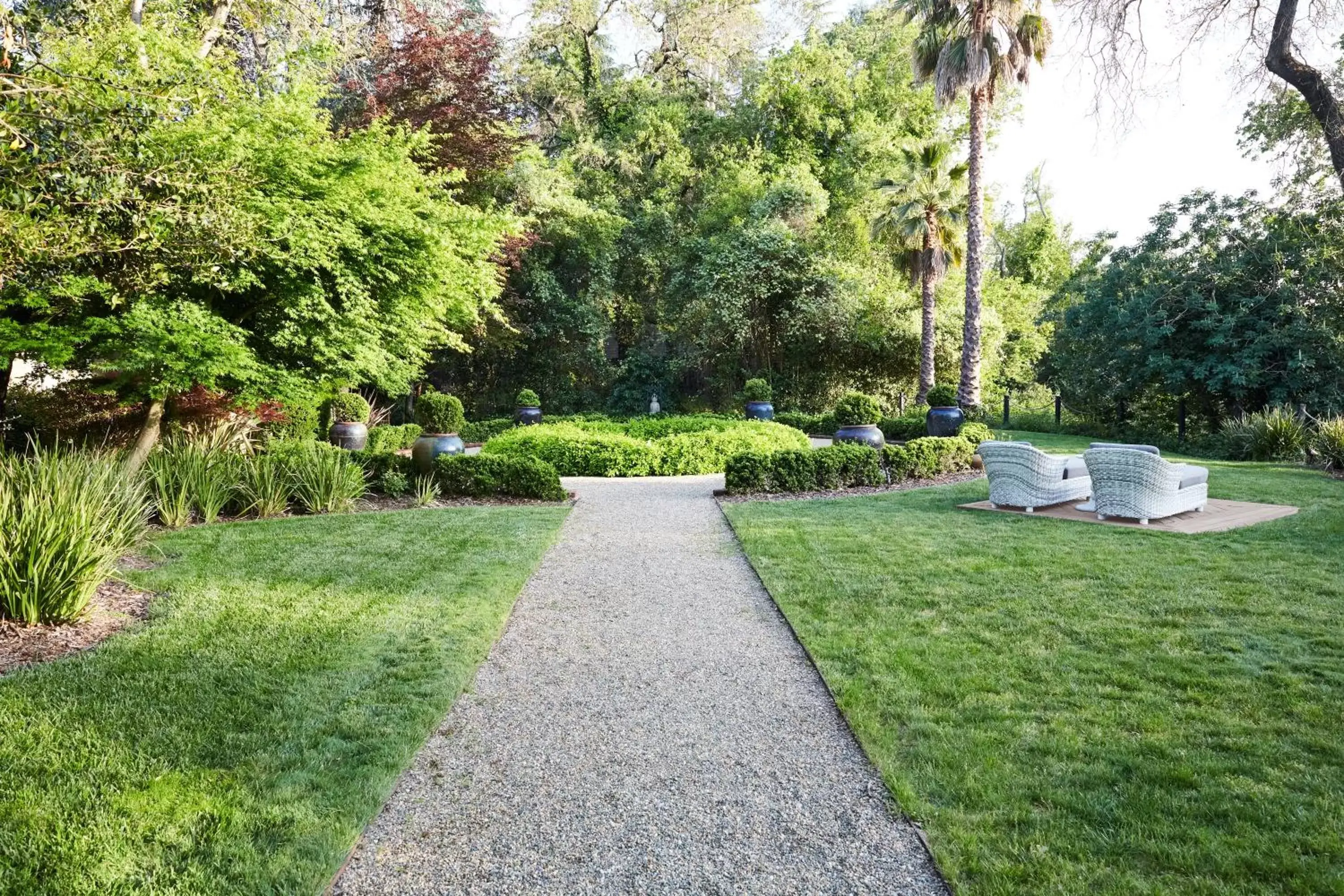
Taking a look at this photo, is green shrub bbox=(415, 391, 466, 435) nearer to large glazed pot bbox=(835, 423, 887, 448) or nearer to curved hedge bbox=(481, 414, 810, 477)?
curved hedge bbox=(481, 414, 810, 477)

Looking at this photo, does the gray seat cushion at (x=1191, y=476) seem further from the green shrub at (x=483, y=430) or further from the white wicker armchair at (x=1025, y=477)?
the green shrub at (x=483, y=430)

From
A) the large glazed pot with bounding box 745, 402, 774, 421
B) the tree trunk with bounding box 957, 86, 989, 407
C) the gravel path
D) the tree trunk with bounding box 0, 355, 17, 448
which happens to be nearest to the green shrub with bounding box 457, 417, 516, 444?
the large glazed pot with bounding box 745, 402, 774, 421

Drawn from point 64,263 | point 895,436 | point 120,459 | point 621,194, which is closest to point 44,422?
point 120,459

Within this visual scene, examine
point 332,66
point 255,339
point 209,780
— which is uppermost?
point 332,66

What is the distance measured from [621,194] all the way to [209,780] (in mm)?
24668

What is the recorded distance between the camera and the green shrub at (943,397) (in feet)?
46.7

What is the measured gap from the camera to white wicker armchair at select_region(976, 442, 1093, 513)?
7.91m

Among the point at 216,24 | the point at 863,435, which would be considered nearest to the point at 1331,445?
the point at 863,435

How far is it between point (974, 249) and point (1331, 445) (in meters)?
7.12

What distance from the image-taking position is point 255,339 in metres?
9.29

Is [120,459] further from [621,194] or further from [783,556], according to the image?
[621,194]

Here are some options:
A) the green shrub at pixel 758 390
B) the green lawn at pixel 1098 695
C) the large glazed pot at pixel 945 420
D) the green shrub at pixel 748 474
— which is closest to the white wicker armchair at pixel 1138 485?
the green lawn at pixel 1098 695

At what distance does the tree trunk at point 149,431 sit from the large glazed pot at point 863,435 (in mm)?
9888

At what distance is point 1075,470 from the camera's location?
860cm
